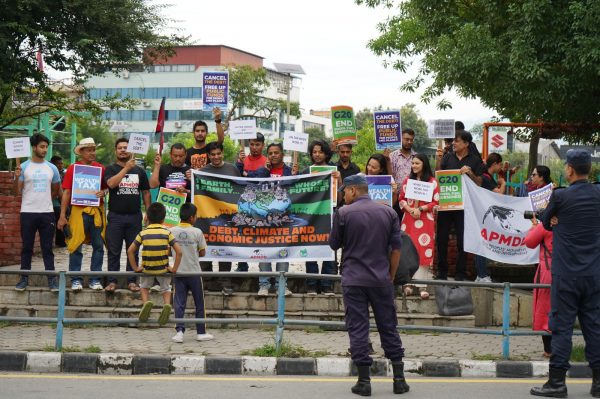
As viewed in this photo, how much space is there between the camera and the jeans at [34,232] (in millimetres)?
11375

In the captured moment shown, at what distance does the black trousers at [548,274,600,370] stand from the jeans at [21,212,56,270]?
22.0ft

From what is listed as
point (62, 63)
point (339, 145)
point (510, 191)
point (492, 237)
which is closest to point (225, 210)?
point (339, 145)

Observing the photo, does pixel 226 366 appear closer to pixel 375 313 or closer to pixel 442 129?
pixel 375 313

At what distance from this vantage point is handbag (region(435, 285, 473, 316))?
10.9 metres

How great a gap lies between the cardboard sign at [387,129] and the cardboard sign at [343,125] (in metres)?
0.32

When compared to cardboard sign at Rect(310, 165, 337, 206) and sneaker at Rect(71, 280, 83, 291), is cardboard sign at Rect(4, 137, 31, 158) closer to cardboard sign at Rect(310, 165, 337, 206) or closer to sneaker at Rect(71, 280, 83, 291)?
sneaker at Rect(71, 280, 83, 291)

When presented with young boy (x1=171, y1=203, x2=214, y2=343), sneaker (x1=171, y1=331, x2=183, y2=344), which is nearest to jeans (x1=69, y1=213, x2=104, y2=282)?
young boy (x1=171, y1=203, x2=214, y2=343)

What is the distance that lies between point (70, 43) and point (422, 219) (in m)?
7.20

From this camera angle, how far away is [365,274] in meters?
7.84

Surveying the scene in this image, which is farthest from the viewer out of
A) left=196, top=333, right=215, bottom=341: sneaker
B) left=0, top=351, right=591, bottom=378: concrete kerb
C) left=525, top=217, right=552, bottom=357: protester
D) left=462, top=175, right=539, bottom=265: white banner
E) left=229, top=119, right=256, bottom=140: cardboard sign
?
left=462, top=175, right=539, bottom=265: white banner

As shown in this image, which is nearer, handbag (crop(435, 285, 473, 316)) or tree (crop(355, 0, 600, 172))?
handbag (crop(435, 285, 473, 316))

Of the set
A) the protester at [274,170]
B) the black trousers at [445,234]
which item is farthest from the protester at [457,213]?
the protester at [274,170]

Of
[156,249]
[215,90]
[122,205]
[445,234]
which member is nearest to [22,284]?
[122,205]

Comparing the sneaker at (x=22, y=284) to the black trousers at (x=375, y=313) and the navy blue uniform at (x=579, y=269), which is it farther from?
the navy blue uniform at (x=579, y=269)
